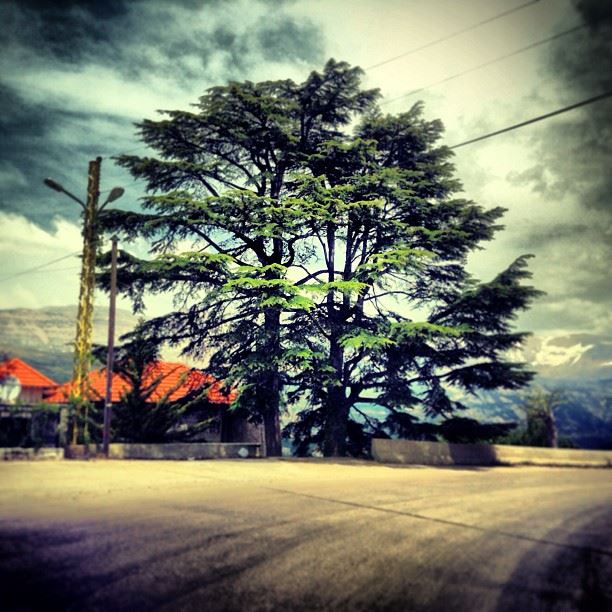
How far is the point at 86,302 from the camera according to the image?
1609 cm

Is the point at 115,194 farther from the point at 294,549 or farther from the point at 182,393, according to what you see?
the point at 294,549

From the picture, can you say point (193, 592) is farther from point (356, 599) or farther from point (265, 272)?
point (265, 272)

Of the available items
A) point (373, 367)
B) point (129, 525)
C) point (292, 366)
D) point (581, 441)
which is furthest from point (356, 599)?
point (581, 441)

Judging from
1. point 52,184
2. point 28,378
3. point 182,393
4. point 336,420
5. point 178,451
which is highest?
point 52,184

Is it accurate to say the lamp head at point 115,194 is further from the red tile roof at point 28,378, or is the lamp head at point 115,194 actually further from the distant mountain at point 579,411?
the distant mountain at point 579,411

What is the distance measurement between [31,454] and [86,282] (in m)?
5.77

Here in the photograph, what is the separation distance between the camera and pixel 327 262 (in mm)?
20359

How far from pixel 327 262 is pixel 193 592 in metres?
17.4

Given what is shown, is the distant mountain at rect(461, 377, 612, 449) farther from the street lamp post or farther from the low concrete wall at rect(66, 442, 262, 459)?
the street lamp post

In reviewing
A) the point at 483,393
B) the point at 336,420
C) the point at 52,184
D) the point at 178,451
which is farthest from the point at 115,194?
the point at 483,393

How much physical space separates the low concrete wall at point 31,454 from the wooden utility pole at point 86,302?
22.9 inches

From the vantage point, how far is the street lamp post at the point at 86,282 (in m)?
15.5

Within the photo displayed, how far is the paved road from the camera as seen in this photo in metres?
3.53

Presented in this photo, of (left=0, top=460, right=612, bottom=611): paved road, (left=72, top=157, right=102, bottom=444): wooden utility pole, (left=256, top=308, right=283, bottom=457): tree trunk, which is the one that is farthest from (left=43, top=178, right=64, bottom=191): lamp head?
(left=0, top=460, right=612, bottom=611): paved road
